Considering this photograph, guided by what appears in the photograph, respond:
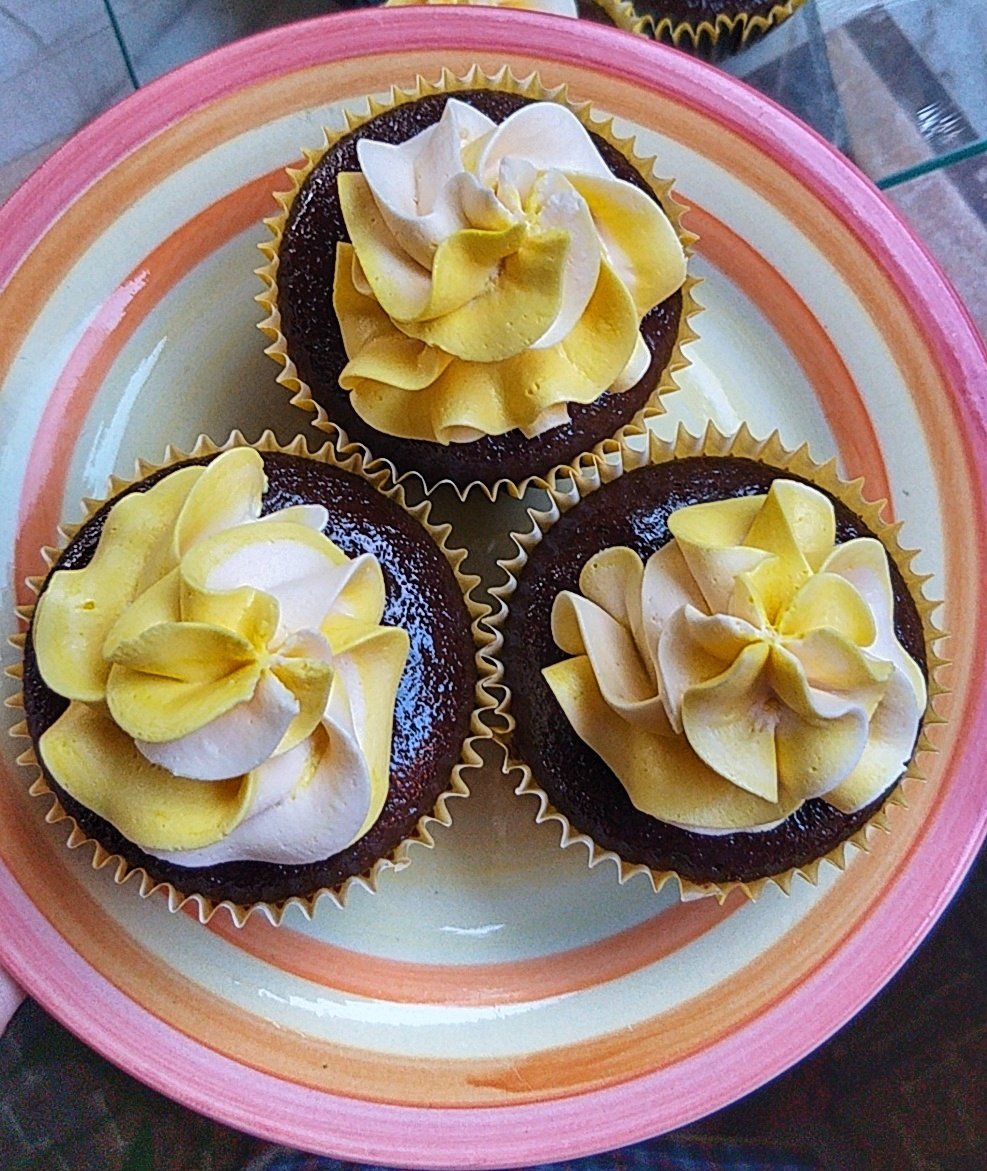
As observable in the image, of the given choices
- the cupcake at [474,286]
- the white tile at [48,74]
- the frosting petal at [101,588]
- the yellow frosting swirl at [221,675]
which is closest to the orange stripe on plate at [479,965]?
the yellow frosting swirl at [221,675]

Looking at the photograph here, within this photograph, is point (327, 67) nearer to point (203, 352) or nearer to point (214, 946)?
point (203, 352)

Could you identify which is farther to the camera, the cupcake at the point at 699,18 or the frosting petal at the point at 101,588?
the cupcake at the point at 699,18

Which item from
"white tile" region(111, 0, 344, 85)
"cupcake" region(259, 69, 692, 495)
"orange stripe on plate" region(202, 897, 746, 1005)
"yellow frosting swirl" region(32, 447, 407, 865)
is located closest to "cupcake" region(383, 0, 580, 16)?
"cupcake" region(259, 69, 692, 495)

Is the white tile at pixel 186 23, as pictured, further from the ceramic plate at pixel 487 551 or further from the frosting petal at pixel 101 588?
the frosting petal at pixel 101 588

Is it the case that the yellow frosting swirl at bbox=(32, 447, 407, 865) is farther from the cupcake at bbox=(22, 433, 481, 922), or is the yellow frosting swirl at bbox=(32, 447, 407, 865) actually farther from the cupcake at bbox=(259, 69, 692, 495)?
the cupcake at bbox=(259, 69, 692, 495)

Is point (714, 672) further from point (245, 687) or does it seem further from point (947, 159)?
point (947, 159)
